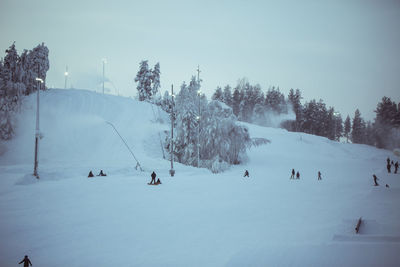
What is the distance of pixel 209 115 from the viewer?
113ft

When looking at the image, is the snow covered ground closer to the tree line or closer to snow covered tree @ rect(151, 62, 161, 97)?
the tree line

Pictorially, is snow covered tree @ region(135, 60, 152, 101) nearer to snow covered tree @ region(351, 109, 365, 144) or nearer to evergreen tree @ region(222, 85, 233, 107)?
evergreen tree @ region(222, 85, 233, 107)

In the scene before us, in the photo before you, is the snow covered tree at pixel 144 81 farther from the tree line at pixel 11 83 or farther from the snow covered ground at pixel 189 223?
the snow covered ground at pixel 189 223

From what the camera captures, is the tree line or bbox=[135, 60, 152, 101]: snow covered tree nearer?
the tree line

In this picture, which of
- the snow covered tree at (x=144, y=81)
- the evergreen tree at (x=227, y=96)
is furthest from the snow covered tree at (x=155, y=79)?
the evergreen tree at (x=227, y=96)

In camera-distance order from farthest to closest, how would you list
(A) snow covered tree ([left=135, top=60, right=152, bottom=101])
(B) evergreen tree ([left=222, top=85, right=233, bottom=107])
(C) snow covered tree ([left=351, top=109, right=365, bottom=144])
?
(C) snow covered tree ([left=351, top=109, right=365, bottom=144]) < (B) evergreen tree ([left=222, top=85, right=233, bottom=107]) < (A) snow covered tree ([left=135, top=60, right=152, bottom=101])

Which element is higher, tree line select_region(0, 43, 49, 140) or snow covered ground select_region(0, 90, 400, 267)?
tree line select_region(0, 43, 49, 140)

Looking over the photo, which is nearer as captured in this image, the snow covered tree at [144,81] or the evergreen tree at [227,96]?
the snow covered tree at [144,81]

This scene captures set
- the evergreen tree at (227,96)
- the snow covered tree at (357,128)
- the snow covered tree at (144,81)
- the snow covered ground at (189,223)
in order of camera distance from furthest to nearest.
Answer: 1. the snow covered tree at (357,128)
2. the evergreen tree at (227,96)
3. the snow covered tree at (144,81)
4. the snow covered ground at (189,223)

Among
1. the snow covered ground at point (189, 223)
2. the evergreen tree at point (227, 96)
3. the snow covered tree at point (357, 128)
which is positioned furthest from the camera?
the snow covered tree at point (357, 128)

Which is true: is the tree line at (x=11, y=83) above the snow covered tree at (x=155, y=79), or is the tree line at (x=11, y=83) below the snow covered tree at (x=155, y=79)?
below

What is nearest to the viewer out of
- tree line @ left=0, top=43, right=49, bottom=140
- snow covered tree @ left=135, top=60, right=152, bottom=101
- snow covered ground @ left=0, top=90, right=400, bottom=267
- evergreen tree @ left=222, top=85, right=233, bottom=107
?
snow covered ground @ left=0, top=90, right=400, bottom=267

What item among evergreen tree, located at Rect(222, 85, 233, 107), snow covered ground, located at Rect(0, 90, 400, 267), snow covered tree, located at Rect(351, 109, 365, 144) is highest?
evergreen tree, located at Rect(222, 85, 233, 107)

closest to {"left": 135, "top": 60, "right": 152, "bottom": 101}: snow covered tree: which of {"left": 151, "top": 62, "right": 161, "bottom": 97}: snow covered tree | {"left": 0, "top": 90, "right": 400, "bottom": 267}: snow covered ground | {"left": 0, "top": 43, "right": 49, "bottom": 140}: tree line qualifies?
{"left": 151, "top": 62, "right": 161, "bottom": 97}: snow covered tree
